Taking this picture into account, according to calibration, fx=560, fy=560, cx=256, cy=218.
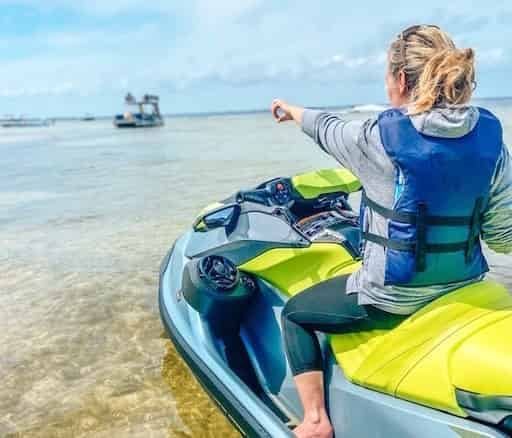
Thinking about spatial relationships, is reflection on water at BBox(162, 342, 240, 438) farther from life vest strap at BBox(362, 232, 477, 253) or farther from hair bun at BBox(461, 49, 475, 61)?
hair bun at BBox(461, 49, 475, 61)

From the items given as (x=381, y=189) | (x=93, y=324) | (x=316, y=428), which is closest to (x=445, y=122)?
(x=381, y=189)

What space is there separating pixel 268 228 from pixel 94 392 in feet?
5.21

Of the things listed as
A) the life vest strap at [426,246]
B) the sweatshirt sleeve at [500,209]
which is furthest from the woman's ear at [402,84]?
the life vest strap at [426,246]

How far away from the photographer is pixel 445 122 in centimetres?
177

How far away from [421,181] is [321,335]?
2.94 ft

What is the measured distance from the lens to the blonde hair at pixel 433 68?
5.86 feet

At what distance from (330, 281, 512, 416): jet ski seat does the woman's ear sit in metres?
0.73

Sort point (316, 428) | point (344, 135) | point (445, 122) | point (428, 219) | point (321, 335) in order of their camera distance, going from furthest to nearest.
Result: point (321, 335)
point (316, 428)
point (344, 135)
point (428, 219)
point (445, 122)

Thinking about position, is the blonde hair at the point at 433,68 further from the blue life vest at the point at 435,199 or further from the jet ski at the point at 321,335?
the jet ski at the point at 321,335

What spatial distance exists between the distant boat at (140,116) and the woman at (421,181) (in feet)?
216

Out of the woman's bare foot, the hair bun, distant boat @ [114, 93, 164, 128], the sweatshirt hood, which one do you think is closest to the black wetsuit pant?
the woman's bare foot

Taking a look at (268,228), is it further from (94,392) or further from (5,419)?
(5,419)

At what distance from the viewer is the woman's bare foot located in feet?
7.22

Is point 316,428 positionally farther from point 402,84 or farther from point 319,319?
point 402,84
